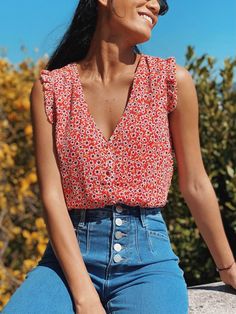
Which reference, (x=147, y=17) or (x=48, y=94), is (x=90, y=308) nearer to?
(x=48, y=94)

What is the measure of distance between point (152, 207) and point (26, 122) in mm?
2490

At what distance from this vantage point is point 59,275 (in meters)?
1.95

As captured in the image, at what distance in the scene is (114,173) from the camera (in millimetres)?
1942

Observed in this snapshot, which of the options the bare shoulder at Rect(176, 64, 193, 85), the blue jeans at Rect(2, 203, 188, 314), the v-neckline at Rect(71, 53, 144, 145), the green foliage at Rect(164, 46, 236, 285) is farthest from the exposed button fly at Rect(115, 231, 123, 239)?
the green foliage at Rect(164, 46, 236, 285)

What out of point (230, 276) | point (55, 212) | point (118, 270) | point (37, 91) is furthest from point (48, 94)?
point (230, 276)

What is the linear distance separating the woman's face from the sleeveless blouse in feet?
0.36

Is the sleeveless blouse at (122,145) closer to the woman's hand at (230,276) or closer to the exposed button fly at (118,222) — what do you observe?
the exposed button fly at (118,222)

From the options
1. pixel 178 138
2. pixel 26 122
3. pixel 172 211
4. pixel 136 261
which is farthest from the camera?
pixel 26 122

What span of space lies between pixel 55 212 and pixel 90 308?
32 cm

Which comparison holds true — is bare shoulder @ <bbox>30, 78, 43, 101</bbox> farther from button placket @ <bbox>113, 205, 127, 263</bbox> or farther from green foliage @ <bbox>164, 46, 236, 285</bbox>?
green foliage @ <bbox>164, 46, 236, 285</bbox>

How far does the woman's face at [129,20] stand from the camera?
2.01 m

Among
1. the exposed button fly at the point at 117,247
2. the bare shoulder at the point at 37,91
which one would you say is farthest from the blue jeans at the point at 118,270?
the bare shoulder at the point at 37,91

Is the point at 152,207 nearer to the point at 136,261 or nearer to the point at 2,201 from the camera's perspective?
the point at 136,261

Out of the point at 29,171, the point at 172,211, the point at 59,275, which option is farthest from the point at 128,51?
the point at 29,171
